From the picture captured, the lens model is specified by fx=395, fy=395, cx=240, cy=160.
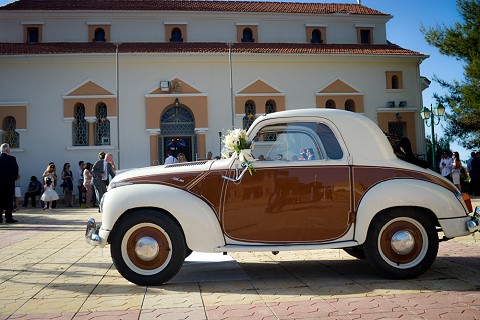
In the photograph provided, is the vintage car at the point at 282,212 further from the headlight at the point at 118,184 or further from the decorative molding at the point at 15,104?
the decorative molding at the point at 15,104

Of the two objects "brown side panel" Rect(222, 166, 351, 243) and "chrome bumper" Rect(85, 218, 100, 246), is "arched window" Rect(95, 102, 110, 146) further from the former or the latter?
"brown side panel" Rect(222, 166, 351, 243)

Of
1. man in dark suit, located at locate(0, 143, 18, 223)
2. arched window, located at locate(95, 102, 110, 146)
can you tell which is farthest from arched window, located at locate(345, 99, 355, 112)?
man in dark suit, located at locate(0, 143, 18, 223)

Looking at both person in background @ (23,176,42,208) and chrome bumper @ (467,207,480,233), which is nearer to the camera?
chrome bumper @ (467,207,480,233)

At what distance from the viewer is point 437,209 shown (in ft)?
14.8

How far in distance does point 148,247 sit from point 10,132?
2048 cm

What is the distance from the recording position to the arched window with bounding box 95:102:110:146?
21.4 m

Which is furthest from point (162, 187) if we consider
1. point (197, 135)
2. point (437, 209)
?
point (197, 135)

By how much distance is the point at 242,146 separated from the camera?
4.52 meters

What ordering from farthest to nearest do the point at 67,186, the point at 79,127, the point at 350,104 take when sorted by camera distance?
the point at 350,104 < the point at 79,127 < the point at 67,186

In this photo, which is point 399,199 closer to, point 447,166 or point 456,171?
point 456,171

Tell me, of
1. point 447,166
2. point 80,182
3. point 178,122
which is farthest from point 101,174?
point 447,166

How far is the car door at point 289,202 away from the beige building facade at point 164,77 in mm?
17185

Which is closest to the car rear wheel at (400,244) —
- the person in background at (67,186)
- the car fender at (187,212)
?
the car fender at (187,212)

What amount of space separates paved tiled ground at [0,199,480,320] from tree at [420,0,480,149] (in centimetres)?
1871
